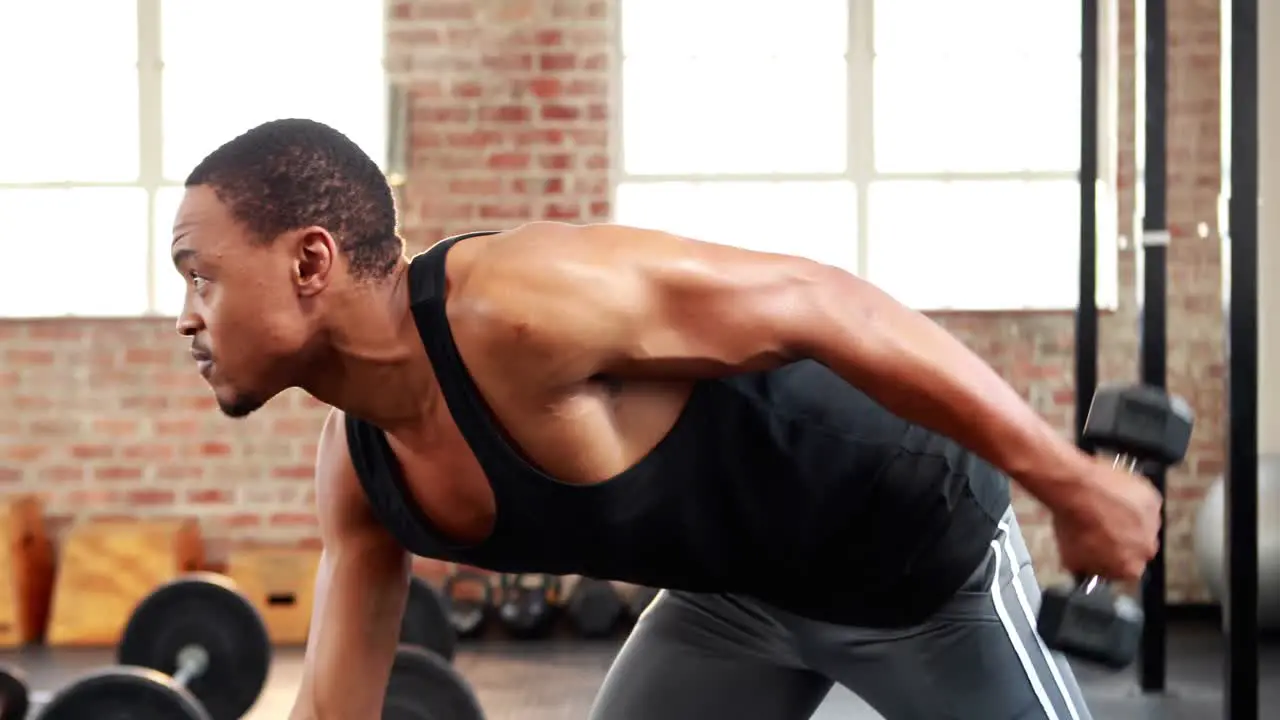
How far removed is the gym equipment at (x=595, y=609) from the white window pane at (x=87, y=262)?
5.71ft

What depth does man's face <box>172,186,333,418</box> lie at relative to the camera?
103cm

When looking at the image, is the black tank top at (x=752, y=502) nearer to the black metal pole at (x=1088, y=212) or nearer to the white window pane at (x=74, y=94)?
the black metal pole at (x=1088, y=212)

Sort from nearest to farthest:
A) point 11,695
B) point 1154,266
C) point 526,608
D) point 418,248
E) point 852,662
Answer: point 852,662, point 11,695, point 1154,266, point 526,608, point 418,248

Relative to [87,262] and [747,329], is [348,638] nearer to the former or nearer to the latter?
[747,329]

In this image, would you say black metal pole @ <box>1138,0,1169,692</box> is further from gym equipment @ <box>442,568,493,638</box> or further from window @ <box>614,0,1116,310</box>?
gym equipment @ <box>442,568,493,638</box>

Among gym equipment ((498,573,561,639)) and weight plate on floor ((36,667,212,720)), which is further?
gym equipment ((498,573,561,639))

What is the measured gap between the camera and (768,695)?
1360 millimetres

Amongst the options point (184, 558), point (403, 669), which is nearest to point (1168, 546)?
point (403, 669)

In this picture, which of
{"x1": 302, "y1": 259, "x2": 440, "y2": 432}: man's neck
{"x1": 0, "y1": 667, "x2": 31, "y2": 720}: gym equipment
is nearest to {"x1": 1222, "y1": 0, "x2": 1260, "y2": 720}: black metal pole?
{"x1": 302, "y1": 259, "x2": 440, "y2": 432}: man's neck

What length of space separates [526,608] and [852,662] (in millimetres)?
2761

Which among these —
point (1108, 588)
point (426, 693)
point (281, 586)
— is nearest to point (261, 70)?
point (281, 586)

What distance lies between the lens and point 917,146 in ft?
14.5

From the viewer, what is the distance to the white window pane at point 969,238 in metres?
4.42

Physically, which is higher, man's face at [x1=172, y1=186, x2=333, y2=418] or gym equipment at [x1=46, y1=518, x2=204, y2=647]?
man's face at [x1=172, y1=186, x2=333, y2=418]
